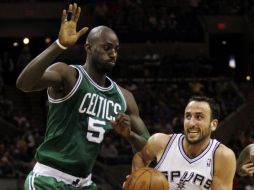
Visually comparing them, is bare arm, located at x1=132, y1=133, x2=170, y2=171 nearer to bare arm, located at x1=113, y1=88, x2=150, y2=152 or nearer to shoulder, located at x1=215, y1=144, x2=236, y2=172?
bare arm, located at x1=113, y1=88, x2=150, y2=152

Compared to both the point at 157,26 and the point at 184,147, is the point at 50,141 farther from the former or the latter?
the point at 157,26

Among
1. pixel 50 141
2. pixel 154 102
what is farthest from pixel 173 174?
pixel 154 102

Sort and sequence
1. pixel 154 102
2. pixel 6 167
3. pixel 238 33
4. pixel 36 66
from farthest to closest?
pixel 238 33 < pixel 154 102 < pixel 6 167 < pixel 36 66

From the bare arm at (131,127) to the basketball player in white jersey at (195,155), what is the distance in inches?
3.7

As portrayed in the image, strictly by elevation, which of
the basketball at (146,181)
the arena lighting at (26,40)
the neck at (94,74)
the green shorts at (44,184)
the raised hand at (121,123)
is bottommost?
the green shorts at (44,184)

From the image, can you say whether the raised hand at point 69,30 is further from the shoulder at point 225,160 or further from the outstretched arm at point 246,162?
the outstretched arm at point 246,162

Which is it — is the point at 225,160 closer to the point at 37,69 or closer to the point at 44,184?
the point at 44,184

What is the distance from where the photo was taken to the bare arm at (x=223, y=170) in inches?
194

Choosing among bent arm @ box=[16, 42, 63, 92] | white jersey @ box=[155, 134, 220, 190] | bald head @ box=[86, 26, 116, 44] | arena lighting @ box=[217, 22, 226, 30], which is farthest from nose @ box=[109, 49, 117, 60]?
arena lighting @ box=[217, 22, 226, 30]

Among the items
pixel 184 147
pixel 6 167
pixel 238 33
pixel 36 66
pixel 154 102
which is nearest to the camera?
pixel 36 66

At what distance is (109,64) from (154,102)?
10861mm

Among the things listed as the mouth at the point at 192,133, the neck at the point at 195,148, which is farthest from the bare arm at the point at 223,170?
the mouth at the point at 192,133

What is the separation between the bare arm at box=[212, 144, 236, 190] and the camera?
4938 mm

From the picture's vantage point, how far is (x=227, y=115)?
1597 centimetres
